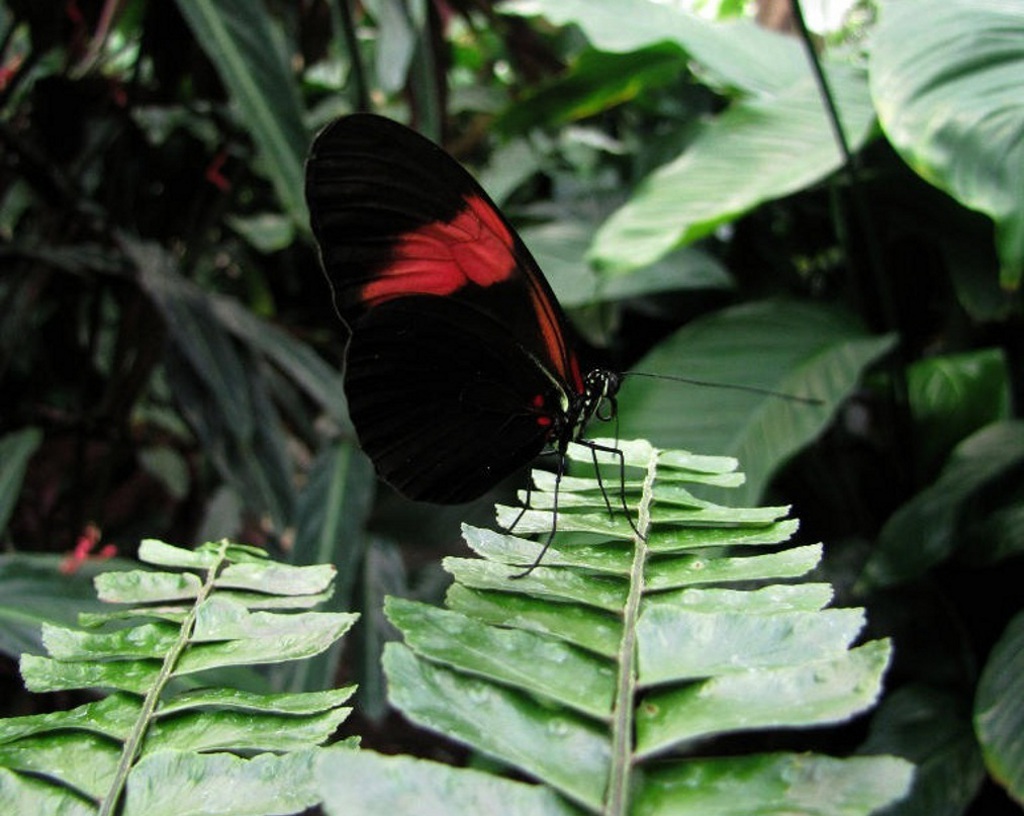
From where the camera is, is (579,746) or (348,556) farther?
(348,556)

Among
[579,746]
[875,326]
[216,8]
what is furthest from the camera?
[875,326]

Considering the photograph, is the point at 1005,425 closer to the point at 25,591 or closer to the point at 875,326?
the point at 875,326

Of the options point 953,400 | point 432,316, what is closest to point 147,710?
point 432,316

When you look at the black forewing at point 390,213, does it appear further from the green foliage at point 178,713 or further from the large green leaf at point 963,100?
the large green leaf at point 963,100

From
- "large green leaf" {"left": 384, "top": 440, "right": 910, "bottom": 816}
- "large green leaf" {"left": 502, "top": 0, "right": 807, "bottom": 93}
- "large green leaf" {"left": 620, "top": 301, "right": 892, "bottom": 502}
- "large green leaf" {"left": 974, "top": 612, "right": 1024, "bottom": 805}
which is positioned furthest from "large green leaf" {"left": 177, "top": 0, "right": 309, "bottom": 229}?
"large green leaf" {"left": 974, "top": 612, "right": 1024, "bottom": 805}

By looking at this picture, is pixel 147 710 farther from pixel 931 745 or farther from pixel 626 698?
pixel 931 745

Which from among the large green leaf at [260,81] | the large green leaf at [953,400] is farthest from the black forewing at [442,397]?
the large green leaf at [953,400]

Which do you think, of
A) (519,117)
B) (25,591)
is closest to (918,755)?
(25,591)
